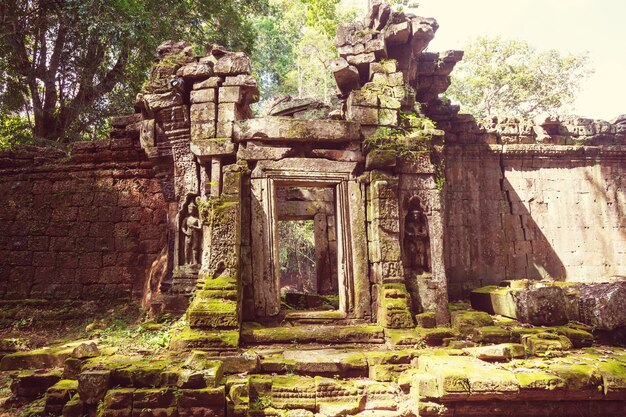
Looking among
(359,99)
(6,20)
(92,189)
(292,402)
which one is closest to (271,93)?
(6,20)

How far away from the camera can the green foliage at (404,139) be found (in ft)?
22.9

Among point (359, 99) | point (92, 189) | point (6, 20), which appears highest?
point (6, 20)

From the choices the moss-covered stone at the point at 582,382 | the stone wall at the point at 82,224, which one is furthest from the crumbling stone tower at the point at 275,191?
the moss-covered stone at the point at 582,382

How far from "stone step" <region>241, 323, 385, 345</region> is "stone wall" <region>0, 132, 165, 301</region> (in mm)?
4005

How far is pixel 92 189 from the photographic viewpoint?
934cm

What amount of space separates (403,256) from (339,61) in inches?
161

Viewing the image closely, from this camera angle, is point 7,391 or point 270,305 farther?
point 270,305

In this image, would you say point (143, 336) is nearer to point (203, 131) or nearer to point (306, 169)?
point (203, 131)

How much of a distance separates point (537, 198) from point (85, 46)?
1295cm

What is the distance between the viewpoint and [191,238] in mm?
7664

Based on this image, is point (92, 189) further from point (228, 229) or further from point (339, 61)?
point (339, 61)

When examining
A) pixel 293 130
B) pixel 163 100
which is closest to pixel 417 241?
pixel 293 130

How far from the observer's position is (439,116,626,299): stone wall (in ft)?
31.8

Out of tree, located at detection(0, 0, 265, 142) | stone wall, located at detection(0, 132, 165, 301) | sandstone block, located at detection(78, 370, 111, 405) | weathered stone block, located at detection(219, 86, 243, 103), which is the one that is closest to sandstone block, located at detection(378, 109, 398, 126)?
weathered stone block, located at detection(219, 86, 243, 103)
